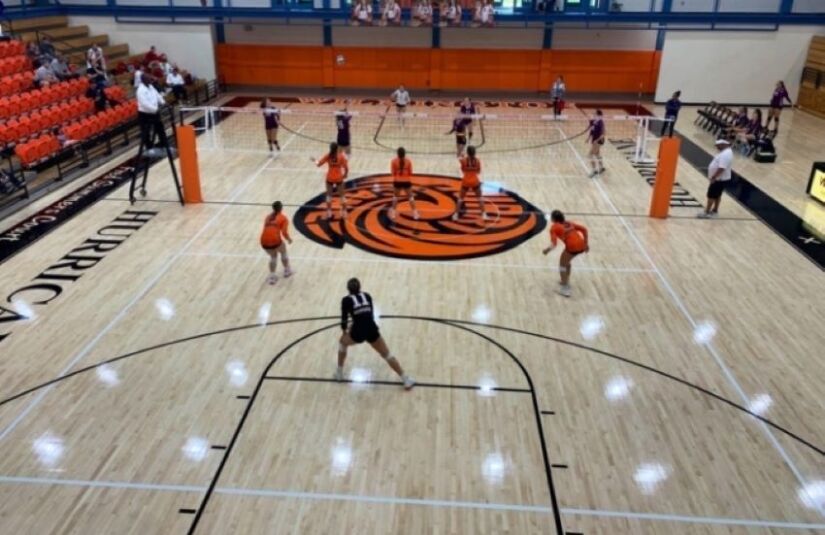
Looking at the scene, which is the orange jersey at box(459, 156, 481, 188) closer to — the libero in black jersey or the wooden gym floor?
the wooden gym floor

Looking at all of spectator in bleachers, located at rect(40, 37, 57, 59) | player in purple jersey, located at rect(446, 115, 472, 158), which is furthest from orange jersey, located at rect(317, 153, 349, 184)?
spectator in bleachers, located at rect(40, 37, 57, 59)

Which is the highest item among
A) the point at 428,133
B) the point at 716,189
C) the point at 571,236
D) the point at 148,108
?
the point at 148,108

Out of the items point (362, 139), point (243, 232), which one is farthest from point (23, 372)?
point (362, 139)

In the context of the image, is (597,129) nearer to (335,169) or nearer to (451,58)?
(335,169)

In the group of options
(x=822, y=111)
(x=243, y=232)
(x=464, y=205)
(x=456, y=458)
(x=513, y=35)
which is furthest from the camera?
(x=513, y=35)

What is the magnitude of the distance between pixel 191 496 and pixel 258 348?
2.92 meters

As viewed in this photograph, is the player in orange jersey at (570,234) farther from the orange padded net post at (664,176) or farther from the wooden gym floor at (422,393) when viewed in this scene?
the orange padded net post at (664,176)

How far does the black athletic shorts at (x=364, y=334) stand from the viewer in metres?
7.98

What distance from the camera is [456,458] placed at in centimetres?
734

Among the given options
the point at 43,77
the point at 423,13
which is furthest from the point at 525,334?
the point at 423,13

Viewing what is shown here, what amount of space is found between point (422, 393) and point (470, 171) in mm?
6364

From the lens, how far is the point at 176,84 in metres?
24.4

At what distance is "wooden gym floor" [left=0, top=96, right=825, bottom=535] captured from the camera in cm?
671

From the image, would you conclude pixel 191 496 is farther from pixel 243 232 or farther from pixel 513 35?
pixel 513 35
